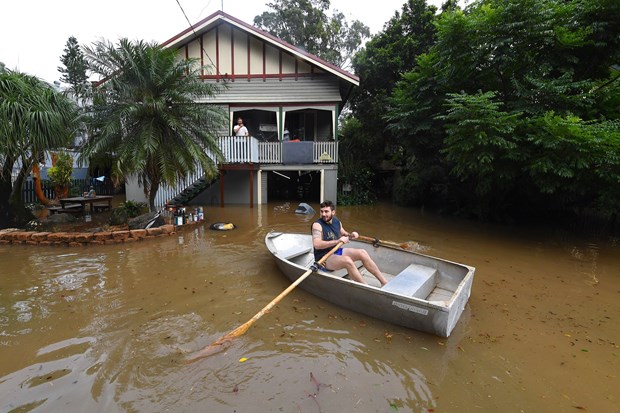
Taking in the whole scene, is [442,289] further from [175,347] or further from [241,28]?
[241,28]

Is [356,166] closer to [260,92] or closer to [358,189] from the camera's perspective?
[358,189]

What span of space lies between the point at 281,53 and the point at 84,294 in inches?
507

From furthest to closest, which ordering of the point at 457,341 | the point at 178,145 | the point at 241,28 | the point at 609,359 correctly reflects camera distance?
the point at 241,28 → the point at 178,145 → the point at 457,341 → the point at 609,359

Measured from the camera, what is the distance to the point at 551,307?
4.70m

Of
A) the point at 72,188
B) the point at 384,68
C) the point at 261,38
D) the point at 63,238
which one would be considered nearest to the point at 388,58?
the point at 384,68

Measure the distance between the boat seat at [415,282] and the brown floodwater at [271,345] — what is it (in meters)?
0.49

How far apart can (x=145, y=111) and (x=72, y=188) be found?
10.7m

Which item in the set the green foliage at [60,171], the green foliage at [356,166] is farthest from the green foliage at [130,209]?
the green foliage at [356,166]

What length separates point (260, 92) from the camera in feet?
47.9

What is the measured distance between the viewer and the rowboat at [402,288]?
11.7 ft

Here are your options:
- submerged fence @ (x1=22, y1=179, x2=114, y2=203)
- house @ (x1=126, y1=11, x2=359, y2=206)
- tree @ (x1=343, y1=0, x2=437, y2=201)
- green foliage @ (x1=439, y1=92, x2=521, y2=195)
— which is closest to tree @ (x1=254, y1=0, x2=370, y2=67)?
tree @ (x1=343, y1=0, x2=437, y2=201)

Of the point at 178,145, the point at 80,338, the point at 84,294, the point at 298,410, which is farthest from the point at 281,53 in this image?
the point at 298,410

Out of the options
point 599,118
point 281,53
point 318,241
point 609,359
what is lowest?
point 609,359

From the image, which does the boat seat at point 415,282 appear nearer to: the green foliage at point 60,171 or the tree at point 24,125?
the tree at point 24,125
